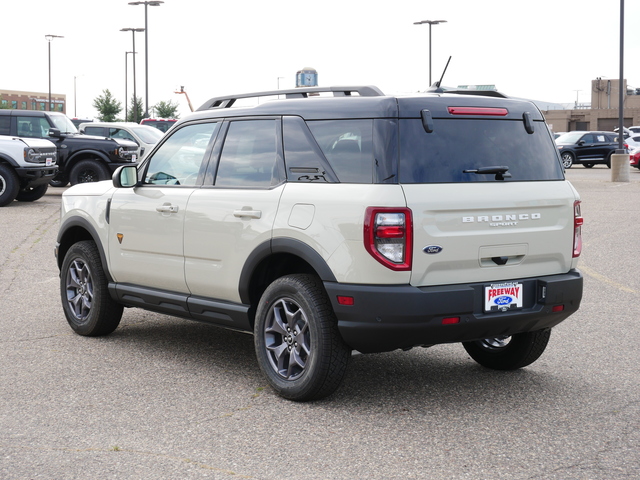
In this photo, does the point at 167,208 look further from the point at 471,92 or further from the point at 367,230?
the point at 471,92

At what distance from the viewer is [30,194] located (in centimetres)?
2048

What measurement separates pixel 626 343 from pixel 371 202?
123 inches

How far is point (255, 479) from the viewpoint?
3969 mm

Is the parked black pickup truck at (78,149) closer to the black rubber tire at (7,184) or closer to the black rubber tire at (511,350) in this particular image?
the black rubber tire at (7,184)

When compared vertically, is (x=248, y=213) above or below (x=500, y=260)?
above

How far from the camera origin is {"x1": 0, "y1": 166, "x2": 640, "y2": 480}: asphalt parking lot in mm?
4156

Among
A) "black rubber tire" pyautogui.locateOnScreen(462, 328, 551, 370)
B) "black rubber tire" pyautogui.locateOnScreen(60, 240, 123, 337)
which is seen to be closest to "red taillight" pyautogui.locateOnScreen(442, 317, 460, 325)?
"black rubber tire" pyautogui.locateOnScreen(462, 328, 551, 370)

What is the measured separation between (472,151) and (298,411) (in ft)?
6.06

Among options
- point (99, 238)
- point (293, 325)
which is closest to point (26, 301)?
point (99, 238)

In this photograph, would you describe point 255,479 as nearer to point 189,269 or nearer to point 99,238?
point 189,269

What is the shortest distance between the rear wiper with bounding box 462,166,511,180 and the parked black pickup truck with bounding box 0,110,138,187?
55.8ft

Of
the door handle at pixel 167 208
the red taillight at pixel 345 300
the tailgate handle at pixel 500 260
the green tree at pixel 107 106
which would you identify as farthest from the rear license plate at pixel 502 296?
the green tree at pixel 107 106

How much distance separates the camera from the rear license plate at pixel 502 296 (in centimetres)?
500

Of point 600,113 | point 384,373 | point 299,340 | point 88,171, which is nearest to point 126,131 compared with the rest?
point 88,171
